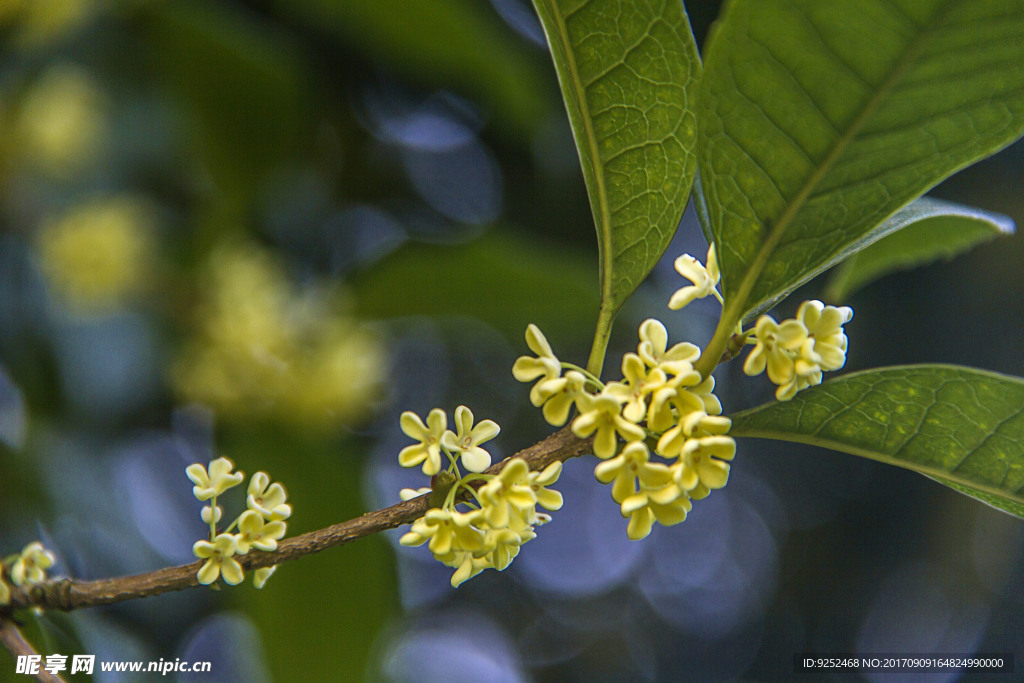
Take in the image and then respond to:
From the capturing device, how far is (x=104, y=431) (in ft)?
7.34

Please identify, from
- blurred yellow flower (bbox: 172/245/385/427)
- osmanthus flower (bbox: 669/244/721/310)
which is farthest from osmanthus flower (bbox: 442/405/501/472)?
blurred yellow flower (bbox: 172/245/385/427)

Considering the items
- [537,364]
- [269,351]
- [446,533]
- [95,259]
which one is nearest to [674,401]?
[537,364]

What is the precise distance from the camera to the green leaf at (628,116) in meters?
0.78

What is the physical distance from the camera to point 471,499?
2.45ft

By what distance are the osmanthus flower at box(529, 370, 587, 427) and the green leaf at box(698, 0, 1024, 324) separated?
193 mm

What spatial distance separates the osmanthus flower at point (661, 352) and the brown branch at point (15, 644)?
28.2 inches

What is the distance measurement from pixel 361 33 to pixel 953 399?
2.10m

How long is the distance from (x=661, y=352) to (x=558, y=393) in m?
0.11

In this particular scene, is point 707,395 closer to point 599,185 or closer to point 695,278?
point 695,278

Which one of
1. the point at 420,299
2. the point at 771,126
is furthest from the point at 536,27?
the point at 771,126

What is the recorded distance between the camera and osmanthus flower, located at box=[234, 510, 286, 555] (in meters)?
0.74

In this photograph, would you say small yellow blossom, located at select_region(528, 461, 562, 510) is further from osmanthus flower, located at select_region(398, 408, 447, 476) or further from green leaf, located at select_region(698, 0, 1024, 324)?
green leaf, located at select_region(698, 0, 1024, 324)

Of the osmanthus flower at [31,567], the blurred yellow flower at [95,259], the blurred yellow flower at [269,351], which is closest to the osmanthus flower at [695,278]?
the osmanthus flower at [31,567]

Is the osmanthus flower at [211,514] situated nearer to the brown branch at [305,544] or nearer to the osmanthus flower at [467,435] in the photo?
the brown branch at [305,544]
